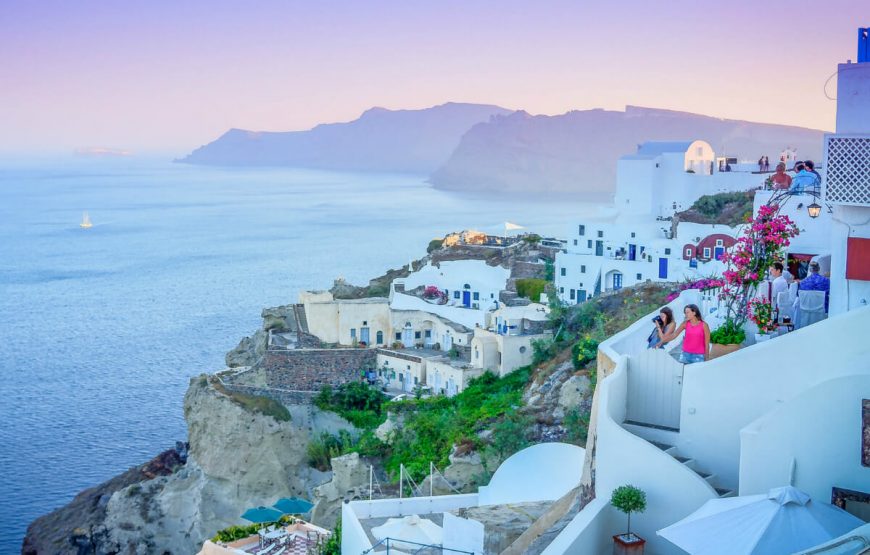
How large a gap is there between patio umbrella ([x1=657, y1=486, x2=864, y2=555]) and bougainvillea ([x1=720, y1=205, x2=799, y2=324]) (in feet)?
6.73

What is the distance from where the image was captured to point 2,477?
25531 millimetres

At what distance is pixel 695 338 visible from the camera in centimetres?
710

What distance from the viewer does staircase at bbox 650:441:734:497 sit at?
647cm

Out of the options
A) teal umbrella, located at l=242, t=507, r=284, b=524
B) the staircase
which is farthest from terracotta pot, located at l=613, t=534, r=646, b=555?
teal umbrella, located at l=242, t=507, r=284, b=524

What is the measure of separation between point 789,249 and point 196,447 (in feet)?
46.9

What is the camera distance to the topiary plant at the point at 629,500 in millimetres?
6293

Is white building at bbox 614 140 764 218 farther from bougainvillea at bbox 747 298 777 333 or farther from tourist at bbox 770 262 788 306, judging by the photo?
bougainvillea at bbox 747 298 777 333

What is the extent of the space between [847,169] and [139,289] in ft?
166

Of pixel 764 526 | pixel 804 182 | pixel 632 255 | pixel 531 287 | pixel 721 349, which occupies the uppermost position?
pixel 804 182

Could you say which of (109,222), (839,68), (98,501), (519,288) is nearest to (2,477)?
(98,501)

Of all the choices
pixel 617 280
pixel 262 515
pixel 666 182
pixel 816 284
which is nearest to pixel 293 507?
pixel 262 515

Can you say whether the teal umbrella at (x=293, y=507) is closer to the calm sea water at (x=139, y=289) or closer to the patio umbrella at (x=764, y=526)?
the calm sea water at (x=139, y=289)

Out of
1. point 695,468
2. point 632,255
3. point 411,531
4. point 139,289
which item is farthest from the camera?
point 139,289

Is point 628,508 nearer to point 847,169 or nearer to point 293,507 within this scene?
point 847,169
